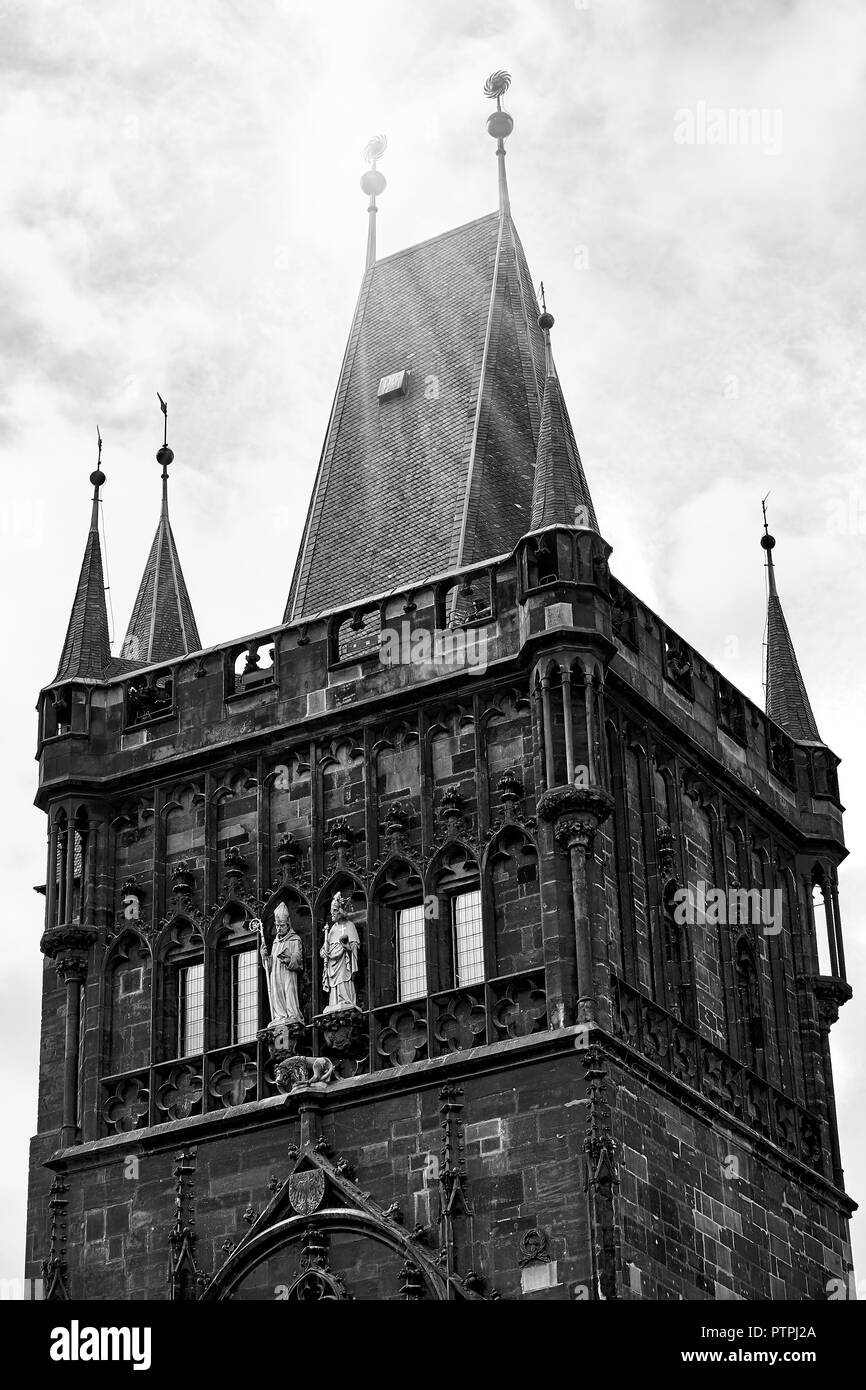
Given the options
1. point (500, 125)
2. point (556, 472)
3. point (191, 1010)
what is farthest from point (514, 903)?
point (500, 125)

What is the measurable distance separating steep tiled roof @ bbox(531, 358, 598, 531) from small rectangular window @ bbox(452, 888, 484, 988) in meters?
4.38

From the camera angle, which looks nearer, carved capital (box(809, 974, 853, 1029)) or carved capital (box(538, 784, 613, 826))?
carved capital (box(538, 784, 613, 826))

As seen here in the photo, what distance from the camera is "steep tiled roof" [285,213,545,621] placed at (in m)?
45.0

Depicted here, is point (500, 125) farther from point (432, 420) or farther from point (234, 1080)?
point (234, 1080)

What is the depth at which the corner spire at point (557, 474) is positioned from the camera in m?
41.7

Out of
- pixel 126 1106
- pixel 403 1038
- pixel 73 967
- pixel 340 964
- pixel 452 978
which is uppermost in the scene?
pixel 73 967

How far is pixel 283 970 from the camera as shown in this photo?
40469 mm

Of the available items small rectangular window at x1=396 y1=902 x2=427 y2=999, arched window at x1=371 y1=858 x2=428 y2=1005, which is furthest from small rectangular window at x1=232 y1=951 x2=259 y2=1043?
small rectangular window at x1=396 y1=902 x2=427 y2=999

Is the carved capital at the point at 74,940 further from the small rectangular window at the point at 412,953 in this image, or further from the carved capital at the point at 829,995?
the carved capital at the point at 829,995

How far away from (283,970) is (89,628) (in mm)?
6072

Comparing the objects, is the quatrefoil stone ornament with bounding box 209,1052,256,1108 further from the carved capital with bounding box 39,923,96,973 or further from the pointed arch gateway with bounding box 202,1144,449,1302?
the carved capital with bounding box 39,923,96,973

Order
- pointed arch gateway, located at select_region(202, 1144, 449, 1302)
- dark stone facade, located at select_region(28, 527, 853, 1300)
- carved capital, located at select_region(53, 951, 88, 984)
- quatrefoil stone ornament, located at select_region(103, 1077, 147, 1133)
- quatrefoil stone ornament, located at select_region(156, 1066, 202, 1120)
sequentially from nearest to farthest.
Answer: pointed arch gateway, located at select_region(202, 1144, 449, 1302), dark stone facade, located at select_region(28, 527, 853, 1300), quatrefoil stone ornament, located at select_region(156, 1066, 202, 1120), quatrefoil stone ornament, located at select_region(103, 1077, 147, 1133), carved capital, located at select_region(53, 951, 88, 984)

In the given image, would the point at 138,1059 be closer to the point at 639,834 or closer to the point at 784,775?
the point at 639,834
